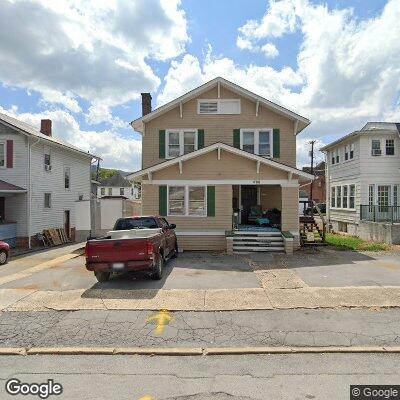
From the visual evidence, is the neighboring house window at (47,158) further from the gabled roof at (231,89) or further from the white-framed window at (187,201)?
the white-framed window at (187,201)

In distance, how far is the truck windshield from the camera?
1324cm

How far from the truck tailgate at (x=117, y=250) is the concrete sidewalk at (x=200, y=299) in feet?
3.00

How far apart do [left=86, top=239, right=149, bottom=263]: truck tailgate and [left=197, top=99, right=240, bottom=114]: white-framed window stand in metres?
11.5

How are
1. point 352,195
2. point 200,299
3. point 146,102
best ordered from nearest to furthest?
point 200,299 → point 146,102 → point 352,195

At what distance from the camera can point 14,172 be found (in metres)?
21.5

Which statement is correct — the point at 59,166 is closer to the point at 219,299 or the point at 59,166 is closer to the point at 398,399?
the point at 219,299

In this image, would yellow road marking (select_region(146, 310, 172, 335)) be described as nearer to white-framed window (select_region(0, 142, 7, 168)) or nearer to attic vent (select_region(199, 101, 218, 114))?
attic vent (select_region(199, 101, 218, 114))

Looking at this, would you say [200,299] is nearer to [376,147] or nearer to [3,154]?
[3,154]

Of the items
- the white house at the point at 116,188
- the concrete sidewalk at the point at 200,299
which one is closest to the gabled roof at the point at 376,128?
the concrete sidewalk at the point at 200,299

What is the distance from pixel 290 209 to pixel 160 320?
1083cm

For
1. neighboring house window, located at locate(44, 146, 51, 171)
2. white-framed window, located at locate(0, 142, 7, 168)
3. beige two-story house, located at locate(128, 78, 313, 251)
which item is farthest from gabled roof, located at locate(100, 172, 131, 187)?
beige two-story house, located at locate(128, 78, 313, 251)

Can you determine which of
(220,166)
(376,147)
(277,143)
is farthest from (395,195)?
(220,166)

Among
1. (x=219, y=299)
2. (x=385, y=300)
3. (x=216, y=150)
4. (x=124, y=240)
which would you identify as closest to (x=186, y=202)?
(x=216, y=150)

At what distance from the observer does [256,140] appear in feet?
63.8
